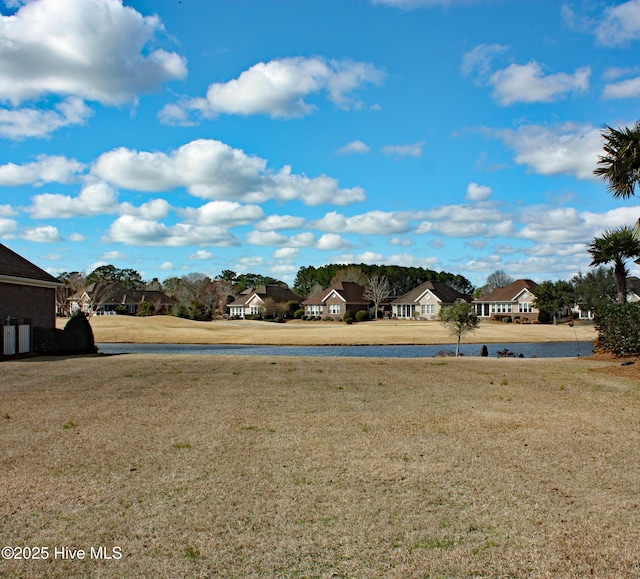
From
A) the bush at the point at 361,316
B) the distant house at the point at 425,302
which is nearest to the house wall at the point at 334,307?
the bush at the point at 361,316

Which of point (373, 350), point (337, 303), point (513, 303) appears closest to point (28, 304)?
point (373, 350)

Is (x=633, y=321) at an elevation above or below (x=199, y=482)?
above

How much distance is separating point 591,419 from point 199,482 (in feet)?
23.1

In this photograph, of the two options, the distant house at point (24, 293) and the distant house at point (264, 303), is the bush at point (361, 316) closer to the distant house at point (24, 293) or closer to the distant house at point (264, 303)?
the distant house at point (264, 303)

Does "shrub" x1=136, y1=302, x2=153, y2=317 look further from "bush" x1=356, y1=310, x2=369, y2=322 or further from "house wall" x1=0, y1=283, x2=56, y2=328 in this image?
"house wall" x1=0, y1=283, x2=56, y2=328

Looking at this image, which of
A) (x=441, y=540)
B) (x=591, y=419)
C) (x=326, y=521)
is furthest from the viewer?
(x=591, y=419)

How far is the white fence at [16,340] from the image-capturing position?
2427cm

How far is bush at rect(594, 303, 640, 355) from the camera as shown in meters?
18.1

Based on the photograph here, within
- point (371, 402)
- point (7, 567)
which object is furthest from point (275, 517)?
point (371, 402)

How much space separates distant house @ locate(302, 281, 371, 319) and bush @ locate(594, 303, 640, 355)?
2603 inches

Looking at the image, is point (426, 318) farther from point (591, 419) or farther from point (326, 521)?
point (326, 521)

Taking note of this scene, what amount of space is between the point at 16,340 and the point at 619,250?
85.7ft

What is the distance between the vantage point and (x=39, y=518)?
216 inches

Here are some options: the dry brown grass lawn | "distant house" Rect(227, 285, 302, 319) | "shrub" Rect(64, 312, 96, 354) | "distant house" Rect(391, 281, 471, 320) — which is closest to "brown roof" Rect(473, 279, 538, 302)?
"distant house" Rect(391, 281, 471, 320)
